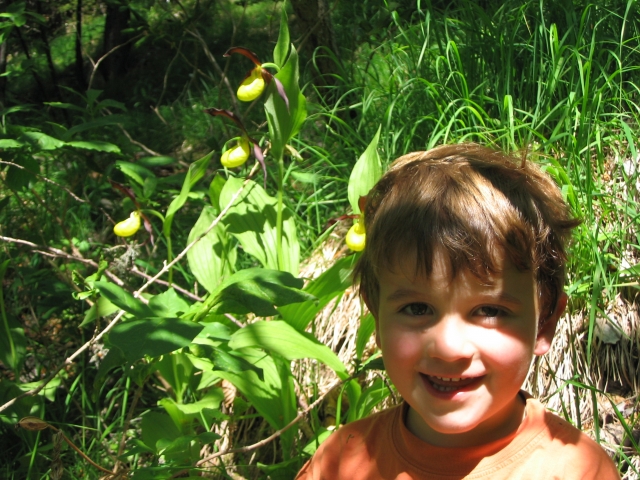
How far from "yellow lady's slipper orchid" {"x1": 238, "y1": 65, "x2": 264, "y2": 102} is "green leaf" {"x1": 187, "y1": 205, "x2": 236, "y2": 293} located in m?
0.33

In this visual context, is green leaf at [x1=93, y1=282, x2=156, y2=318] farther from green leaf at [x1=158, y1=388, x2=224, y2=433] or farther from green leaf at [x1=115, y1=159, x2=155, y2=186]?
green leaf at [x1=115, y1=159, x2=155, y2=186]

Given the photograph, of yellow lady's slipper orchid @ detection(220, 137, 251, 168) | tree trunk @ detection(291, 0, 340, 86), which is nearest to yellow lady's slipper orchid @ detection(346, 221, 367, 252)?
yellow lady's slipper orchid @ detection(220, 137, 251, 168)

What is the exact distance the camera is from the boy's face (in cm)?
85

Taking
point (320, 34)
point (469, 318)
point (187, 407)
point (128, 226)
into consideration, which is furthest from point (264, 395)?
point (320, 34)

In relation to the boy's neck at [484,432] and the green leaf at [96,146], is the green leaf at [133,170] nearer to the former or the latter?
the green leaf at [96,146]

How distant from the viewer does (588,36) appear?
204cm

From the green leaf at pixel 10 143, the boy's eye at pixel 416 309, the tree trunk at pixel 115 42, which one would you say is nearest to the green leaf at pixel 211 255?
the green leaf at pixel 10 143

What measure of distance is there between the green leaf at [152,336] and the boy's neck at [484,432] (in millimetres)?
384

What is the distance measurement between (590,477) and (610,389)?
74cm

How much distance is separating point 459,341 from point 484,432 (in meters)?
0.18

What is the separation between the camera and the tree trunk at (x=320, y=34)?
2.46 meters

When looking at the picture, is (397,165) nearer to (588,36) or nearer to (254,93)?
(254,93)

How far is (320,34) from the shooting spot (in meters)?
2.54

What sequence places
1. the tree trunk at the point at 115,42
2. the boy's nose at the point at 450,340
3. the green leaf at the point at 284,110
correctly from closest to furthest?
the boy's nose at the point at 450,340 < the green leaf at the point at 284,110 < the tree trunk at the point at 115,42
